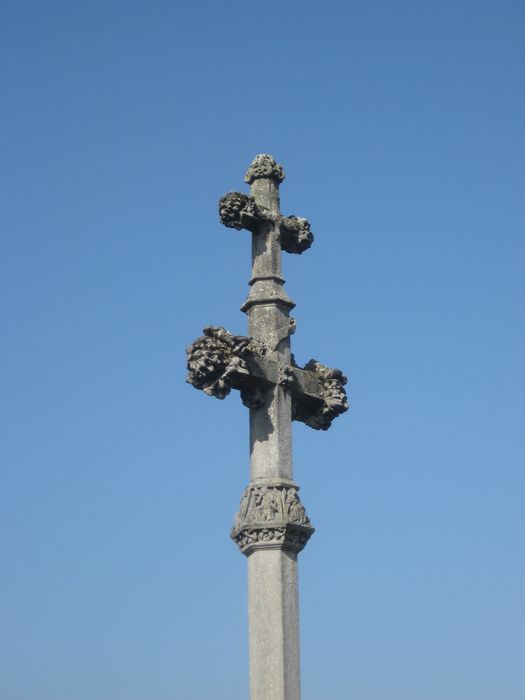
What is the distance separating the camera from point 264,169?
47.1 feet

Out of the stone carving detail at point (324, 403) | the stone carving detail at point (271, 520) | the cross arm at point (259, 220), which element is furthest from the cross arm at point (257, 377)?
the cross arm at point (259, 220)

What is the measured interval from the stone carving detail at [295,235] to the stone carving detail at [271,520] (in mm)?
2889

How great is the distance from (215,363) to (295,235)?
2332mm

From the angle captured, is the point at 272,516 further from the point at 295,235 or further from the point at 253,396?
the point at 295,235

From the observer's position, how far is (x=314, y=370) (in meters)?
13.9

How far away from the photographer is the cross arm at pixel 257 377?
41.3 ft

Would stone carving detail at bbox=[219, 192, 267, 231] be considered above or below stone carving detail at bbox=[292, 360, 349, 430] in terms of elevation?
above

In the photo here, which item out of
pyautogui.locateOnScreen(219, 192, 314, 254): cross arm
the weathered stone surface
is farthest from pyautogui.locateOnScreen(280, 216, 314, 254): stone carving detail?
the weathered stone surface

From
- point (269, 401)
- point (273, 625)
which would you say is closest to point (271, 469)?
point (269, 401)

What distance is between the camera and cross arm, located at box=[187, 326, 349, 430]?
1260cm

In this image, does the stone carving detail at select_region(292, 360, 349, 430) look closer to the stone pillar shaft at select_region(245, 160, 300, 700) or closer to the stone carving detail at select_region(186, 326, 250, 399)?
the stone pillar shaft at select_region(245, 160, 300, 700)

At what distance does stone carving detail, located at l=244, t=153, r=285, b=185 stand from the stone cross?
0.04ft

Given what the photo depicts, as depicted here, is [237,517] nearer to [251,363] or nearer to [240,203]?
[251,363]

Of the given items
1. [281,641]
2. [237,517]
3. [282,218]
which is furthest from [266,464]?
[282,218]
